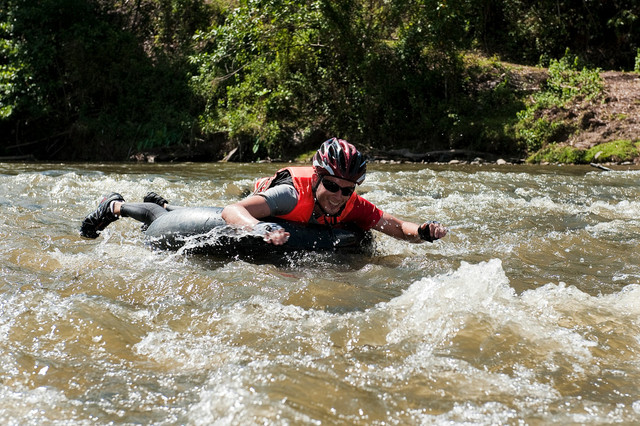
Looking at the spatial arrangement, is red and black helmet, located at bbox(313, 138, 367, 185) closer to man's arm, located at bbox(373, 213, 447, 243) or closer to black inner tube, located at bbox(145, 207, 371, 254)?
black inner tube, located at bbox(145, 207, 371, 254)

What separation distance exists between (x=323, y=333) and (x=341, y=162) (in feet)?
5.88

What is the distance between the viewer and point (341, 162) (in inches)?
191

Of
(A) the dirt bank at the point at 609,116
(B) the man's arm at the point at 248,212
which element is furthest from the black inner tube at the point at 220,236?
(A) the dirt bank at the point at 609,116

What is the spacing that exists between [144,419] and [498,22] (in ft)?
69.2

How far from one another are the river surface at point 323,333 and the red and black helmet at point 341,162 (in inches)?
29.8

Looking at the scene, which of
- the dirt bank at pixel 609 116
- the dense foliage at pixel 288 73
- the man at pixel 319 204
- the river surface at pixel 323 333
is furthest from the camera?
the dense foliage at pixel 288 73

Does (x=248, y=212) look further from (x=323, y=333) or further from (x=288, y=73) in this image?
(x=288, y=73)

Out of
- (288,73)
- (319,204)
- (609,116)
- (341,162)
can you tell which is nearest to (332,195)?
(319,204)


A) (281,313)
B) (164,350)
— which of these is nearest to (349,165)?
(281,313)

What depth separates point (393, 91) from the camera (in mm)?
18500

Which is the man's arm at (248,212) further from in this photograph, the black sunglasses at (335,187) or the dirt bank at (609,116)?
the dirt bank at (609,116)

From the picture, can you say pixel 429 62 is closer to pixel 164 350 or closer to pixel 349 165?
pixel 349 165

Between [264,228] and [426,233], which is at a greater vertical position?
[264,228]

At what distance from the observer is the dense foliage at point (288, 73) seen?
59.3 feet
